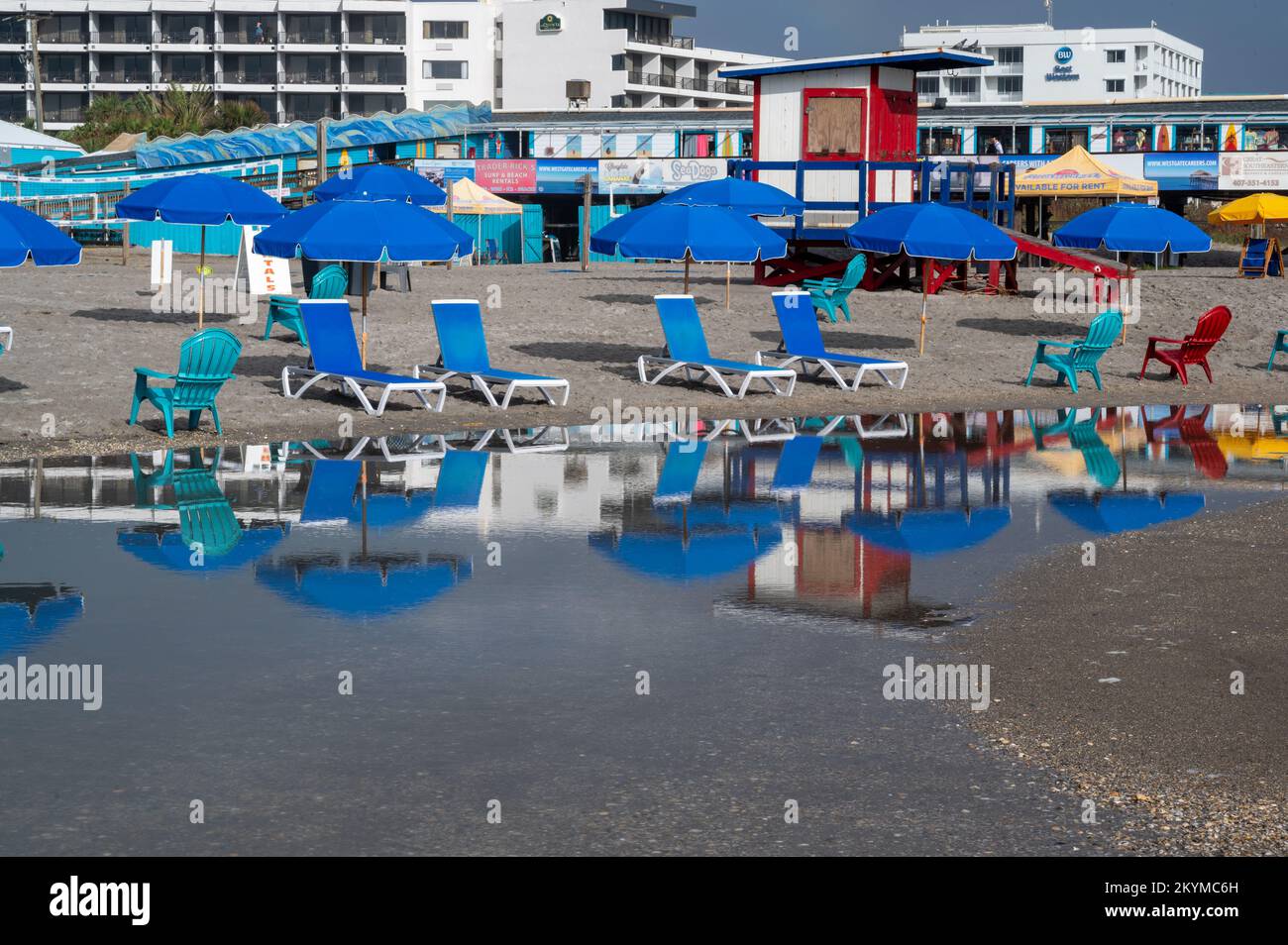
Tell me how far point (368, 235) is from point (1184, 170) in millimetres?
41896

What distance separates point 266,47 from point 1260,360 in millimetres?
83493

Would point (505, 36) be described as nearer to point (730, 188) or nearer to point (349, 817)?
point (730, 188)

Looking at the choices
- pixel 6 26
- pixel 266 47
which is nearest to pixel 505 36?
pixel 266 47

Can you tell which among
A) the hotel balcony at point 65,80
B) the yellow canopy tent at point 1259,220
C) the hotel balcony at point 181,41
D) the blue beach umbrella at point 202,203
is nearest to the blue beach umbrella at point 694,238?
the blue beach umbrella at point 202,203

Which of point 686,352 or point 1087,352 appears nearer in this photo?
point 686,352

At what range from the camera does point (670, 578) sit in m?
9.66

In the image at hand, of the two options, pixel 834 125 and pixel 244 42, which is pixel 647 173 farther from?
pixel 244 42

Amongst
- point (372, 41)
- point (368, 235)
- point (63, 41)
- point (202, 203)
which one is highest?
point (372, 41)

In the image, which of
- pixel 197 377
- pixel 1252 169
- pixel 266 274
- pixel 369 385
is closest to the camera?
pixel 197 377

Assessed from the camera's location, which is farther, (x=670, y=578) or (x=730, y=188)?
(x=730, y=188)

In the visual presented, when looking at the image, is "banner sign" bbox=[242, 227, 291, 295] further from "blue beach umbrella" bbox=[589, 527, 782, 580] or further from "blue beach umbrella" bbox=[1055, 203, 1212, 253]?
"blue beach umbrella" bbox=[589, 527, 782, 580]

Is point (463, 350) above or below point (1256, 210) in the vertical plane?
below

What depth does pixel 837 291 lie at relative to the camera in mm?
26391

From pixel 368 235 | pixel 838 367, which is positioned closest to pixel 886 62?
pixel 838 367
